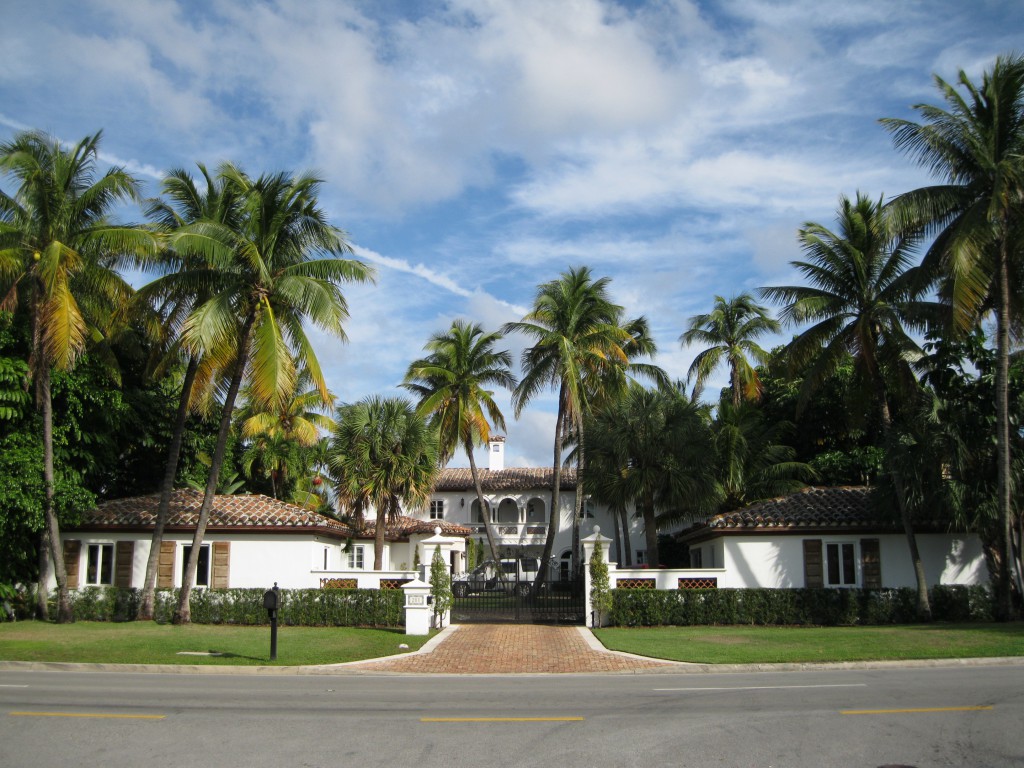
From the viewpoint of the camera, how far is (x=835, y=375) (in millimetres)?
38375

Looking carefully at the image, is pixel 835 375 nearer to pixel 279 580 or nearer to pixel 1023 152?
pixel 1023 152

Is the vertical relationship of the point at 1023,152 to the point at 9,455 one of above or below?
above

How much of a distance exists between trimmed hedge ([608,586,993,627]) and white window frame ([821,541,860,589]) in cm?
163

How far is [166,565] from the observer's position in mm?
25797

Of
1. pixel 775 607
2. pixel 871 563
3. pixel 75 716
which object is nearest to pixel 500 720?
pixel 75 716

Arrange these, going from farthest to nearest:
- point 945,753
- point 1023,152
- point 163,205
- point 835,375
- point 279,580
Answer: point 835,375 → point 279,580 → point 163,205 → point 1023,152 → point 945,753

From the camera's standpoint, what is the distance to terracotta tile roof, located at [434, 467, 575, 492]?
167 feet

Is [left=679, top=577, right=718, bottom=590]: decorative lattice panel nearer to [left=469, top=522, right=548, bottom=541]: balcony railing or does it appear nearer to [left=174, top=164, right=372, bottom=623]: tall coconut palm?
[left=174, top=164, right=372, bottom=623]: tall coconut palm

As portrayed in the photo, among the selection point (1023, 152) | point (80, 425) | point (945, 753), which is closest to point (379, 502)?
point (80, 425)

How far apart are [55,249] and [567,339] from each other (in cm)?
1804

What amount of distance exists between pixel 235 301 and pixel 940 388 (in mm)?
19669

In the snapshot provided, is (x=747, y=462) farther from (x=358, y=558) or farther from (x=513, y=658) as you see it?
(x=513, y=658)

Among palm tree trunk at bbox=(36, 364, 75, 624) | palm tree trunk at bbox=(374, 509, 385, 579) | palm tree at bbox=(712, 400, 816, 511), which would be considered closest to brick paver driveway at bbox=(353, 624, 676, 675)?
palm tree trunk at bbox=(374, 509, 385, 579)

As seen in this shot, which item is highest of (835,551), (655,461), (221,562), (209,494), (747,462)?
(747,462)
